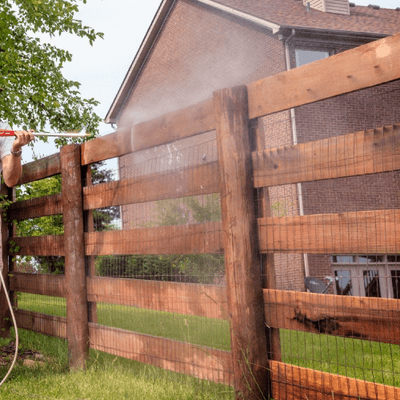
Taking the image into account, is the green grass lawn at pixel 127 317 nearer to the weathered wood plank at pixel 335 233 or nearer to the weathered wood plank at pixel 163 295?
the weathered wood plank at pixel 163 295

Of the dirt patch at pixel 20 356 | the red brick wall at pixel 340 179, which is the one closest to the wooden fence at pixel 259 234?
the dirt patch at pixel 20 356

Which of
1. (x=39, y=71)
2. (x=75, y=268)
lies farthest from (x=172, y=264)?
(x=39, y=71)

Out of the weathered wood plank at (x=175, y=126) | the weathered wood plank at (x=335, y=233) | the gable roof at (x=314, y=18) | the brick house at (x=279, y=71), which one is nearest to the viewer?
the weathered wood plank at (x=335, y=233)

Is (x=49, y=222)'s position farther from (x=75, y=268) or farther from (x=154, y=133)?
(x=154, y=133)

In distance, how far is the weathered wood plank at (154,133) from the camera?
4.19 meters

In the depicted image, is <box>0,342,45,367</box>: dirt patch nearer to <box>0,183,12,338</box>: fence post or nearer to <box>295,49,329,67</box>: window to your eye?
<box>0,183,12,338</box>: fence post

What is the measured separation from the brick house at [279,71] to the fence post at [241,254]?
9.76 m

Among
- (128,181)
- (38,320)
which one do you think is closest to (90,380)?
(128,181)

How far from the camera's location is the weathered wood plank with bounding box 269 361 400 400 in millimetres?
3064

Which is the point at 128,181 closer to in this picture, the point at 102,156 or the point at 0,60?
the point at 102,156

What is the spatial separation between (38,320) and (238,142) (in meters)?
4.01

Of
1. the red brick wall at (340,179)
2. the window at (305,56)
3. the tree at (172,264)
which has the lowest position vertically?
the tree at (172,264)

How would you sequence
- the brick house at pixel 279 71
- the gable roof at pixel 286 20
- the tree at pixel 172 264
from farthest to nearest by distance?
the gable roof at pixel 286 20
the brick house at pixel 279 71
the tree at pixel 172 264

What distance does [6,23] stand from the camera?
10.9 m
